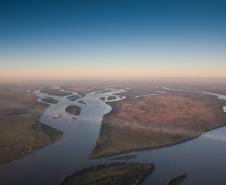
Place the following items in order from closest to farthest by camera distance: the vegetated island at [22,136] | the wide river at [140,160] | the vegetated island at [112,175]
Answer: the vegetated island at [112,175] → the wide river at [140,160] → the vegetated island at [22,136]

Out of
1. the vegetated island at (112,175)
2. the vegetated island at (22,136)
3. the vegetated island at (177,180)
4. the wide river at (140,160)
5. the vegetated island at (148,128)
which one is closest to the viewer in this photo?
the vegetated island at (177,180)

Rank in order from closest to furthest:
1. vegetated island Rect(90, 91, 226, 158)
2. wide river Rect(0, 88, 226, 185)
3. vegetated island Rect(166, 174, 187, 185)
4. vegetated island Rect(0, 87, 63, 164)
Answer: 1. vegetated island Rect(166, 174, 187, 185)
2. wide river Rect(0, 88, 226, 185)
3. vegetated island Rect(0, 87, 63, 164)
4. vegetated island Rect(90, 91, 226, 158)

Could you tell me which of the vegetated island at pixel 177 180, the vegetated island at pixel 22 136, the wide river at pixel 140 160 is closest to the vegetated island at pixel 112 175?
the wide river at pixel 140 160

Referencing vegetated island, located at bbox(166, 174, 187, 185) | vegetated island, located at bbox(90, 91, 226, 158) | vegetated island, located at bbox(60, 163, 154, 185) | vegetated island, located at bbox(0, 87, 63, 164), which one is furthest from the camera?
vegetated island, located at bbox(90, 91, 226, 158)

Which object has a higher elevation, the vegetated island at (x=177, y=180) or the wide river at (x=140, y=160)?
the vegetated island at (x=177, y=180)

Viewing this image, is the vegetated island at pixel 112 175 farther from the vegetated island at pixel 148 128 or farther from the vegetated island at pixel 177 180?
the vegetated island at pixel 148 128

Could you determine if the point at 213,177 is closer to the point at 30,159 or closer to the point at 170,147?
the point at 170,147

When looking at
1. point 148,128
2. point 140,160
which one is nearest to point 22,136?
point 140,160

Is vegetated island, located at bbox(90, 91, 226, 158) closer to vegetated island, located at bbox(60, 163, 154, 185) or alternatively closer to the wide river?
the wide river

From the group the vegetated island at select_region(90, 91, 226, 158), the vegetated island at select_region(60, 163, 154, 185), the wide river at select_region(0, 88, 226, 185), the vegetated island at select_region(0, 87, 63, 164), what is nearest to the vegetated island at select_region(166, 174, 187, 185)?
the wide river at select_region(0, 88, 226, 185)

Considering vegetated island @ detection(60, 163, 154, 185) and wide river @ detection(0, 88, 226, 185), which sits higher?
vegetated island @ detection(60, 163, 154, 185)
